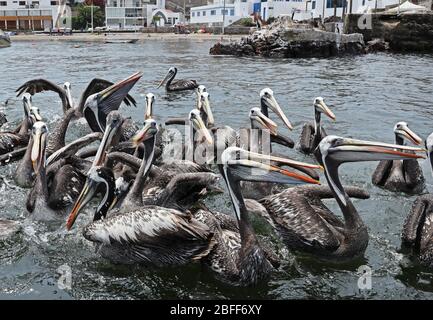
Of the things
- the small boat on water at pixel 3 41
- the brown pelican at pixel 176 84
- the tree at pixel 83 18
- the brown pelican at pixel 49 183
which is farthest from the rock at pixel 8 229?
the tree at pixel 83 18

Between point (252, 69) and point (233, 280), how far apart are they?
61.2 feet

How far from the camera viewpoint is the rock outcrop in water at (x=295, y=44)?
2919 cm

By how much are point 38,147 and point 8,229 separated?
3.67ft

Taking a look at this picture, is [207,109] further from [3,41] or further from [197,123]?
[3,41]

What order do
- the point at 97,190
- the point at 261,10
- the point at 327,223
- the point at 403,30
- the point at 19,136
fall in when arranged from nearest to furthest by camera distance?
the point at 327,223 → the point at 97,190 → the point at 19,136 → the point at 403,30 → the point at 261,10

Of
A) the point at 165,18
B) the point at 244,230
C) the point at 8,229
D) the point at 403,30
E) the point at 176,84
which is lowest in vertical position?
the point at 8,229

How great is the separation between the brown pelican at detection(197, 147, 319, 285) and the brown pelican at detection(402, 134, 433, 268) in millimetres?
1403

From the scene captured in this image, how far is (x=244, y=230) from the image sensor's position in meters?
4.69

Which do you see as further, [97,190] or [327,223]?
[97,190]

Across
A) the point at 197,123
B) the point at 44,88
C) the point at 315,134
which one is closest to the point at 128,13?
the point at 44,88

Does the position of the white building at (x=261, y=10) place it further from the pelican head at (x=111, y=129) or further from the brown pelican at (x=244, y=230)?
the brown pelican at (x=244, y=230)

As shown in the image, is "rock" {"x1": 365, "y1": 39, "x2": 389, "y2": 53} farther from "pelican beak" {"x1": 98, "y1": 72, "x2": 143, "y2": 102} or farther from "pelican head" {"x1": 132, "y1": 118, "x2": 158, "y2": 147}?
"pelican head" {"x1": 132, "y1": 118, "x2": 158, "y2": 147}

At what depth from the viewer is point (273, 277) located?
4918 millimetres

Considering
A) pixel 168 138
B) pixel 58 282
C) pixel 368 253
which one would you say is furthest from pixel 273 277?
pixel 168 138
